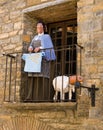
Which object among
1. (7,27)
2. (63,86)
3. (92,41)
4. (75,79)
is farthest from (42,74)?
(7,27)

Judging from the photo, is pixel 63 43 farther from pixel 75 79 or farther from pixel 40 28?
pixel 75 79

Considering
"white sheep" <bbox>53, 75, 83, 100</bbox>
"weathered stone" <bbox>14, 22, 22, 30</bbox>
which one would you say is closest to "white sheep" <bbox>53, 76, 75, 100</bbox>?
"white sheep" <bbox>53, 75, 83, 100</bbox>

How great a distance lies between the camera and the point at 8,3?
6777 mm

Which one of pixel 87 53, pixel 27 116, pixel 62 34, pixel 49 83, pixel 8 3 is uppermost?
pixel 8 3

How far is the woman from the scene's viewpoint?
5883mm

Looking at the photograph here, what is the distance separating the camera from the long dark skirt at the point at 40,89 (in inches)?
236

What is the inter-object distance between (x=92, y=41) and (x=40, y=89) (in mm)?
1357

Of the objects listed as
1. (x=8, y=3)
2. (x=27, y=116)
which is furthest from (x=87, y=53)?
(x=8, y=3)

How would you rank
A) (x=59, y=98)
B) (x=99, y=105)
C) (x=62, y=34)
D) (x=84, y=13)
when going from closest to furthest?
(x=99, y=105) < (x=84, y=13) < (x=59, y=98) < (x=62, y=34)

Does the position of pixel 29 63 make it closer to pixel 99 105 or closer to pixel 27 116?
pixel 27 116

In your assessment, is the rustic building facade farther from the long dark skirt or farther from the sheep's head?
the long dark skirt

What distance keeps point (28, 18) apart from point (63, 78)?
5.37 feet

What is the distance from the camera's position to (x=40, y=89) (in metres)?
6.06

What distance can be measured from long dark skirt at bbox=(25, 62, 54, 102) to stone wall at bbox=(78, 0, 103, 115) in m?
0.88
